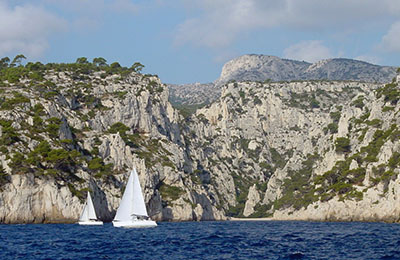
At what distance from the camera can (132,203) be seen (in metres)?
84.5

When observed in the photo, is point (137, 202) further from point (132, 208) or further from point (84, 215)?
point (84, 215)

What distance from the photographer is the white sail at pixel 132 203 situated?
3302 inches

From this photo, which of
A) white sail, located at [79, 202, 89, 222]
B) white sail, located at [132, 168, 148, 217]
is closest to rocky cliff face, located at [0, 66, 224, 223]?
white sail, located at [79, 202, 89, 222]

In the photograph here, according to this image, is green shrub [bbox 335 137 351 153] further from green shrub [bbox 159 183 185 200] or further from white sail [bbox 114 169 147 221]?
white sail [bbox 114 169 147 221]

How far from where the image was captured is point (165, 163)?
15850 cm

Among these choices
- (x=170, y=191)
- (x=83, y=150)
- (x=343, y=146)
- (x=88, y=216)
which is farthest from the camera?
(x=343, y=146)

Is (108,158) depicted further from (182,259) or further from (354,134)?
(182,259)

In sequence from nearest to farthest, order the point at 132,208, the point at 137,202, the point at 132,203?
1. the point at 132,203
2. the point at 132,208
3. the point at 137,202

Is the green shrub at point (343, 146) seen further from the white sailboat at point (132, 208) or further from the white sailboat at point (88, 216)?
the white sailboat at point (132, 208)

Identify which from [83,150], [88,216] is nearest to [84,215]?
[88,216]

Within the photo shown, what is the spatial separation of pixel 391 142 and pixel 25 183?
90.2 m

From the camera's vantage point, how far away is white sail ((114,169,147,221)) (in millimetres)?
83875

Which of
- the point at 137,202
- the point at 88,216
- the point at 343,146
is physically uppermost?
the point at 343,146

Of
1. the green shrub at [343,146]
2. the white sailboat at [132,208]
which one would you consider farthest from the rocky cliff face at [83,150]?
the green shrub at [343,146]
